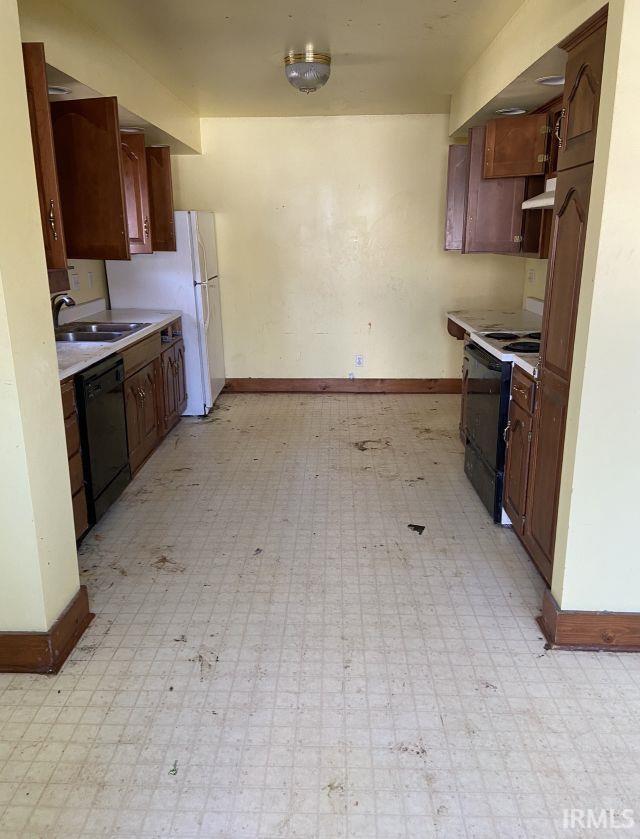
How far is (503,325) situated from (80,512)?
2728mm

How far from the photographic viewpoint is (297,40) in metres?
3.32

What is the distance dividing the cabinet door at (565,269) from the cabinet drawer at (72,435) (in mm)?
2056

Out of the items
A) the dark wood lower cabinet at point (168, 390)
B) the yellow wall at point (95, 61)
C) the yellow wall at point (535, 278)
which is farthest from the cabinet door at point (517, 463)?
the yellow wall at point (95, 61)

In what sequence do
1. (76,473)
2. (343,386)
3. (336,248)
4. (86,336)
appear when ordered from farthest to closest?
1. (343,386)
2. (336,248)
3. (86,336)
4. (76,473)

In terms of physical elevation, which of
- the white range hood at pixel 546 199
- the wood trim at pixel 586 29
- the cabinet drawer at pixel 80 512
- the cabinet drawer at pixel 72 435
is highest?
the wood trim at pixel 586 29

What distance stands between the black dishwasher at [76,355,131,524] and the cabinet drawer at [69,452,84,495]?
6 centimetres

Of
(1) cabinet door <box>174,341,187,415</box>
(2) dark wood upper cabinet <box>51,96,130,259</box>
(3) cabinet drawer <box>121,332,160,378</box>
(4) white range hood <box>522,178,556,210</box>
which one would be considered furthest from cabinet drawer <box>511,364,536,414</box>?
(1) cabinet door <box>174,341,187,415</box>

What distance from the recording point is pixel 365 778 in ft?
5.62

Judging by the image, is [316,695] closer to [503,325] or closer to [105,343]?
[105,343]

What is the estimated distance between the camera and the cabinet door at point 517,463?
2732mm

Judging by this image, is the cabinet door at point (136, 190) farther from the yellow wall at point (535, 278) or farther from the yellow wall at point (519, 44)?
the yellow wall at point (535, 278)

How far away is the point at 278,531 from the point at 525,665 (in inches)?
55.8

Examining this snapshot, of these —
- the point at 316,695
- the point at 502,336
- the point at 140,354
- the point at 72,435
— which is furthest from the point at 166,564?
the point at 502,336

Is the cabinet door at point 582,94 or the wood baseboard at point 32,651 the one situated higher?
the cabinet door at point 582,94
